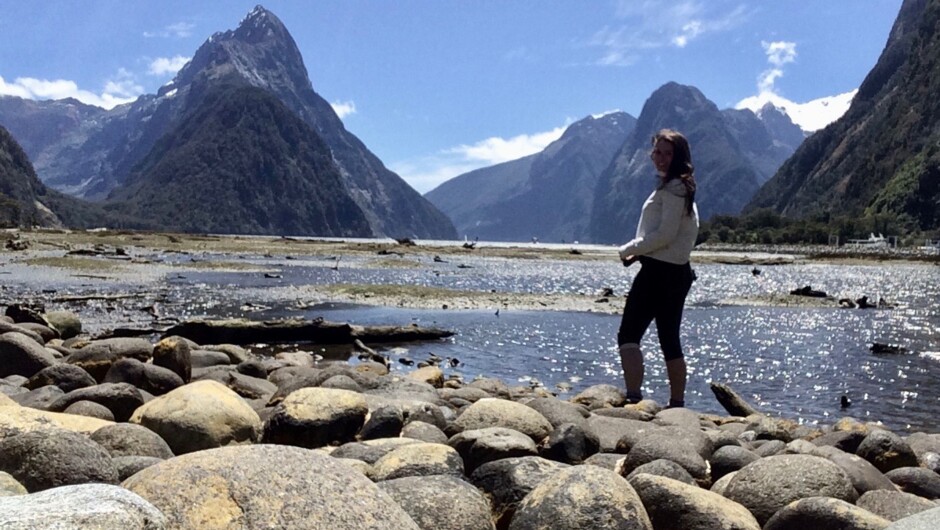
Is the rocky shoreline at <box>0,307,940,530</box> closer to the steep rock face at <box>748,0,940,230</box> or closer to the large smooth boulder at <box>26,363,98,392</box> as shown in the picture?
the large smooth boulder at <box>26,363,98,392</box>

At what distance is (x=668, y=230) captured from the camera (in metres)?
7.49

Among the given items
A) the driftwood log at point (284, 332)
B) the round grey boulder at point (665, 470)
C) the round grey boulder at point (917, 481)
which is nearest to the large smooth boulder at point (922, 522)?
the round grey boulder at point (665, 470)

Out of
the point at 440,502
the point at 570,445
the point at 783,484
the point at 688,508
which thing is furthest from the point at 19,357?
the point at 783,484

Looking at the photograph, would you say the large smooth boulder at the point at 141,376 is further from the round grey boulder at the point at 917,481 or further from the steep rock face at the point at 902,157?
the steep rock face at the point at 902,157

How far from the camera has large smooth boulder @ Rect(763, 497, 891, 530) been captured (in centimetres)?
392

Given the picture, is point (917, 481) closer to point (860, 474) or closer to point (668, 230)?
point (860, 474)

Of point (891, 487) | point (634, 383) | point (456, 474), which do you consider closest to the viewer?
point (456, 474)

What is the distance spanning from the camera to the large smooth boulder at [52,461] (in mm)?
3676

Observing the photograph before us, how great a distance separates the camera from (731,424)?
28.5ft

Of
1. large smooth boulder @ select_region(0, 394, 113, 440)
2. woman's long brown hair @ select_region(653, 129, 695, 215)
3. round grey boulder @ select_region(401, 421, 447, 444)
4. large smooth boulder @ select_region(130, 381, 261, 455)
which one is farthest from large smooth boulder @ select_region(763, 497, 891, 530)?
large smooth boulder @ select_region(0, 394, 113, 440)

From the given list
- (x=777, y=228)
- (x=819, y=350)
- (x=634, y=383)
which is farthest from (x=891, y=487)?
(x=777, y=228)

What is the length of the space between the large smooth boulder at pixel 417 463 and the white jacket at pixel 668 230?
3643 mm

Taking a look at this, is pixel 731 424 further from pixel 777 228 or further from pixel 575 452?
pixel 777 228

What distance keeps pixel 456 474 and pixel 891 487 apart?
3.44 metres
